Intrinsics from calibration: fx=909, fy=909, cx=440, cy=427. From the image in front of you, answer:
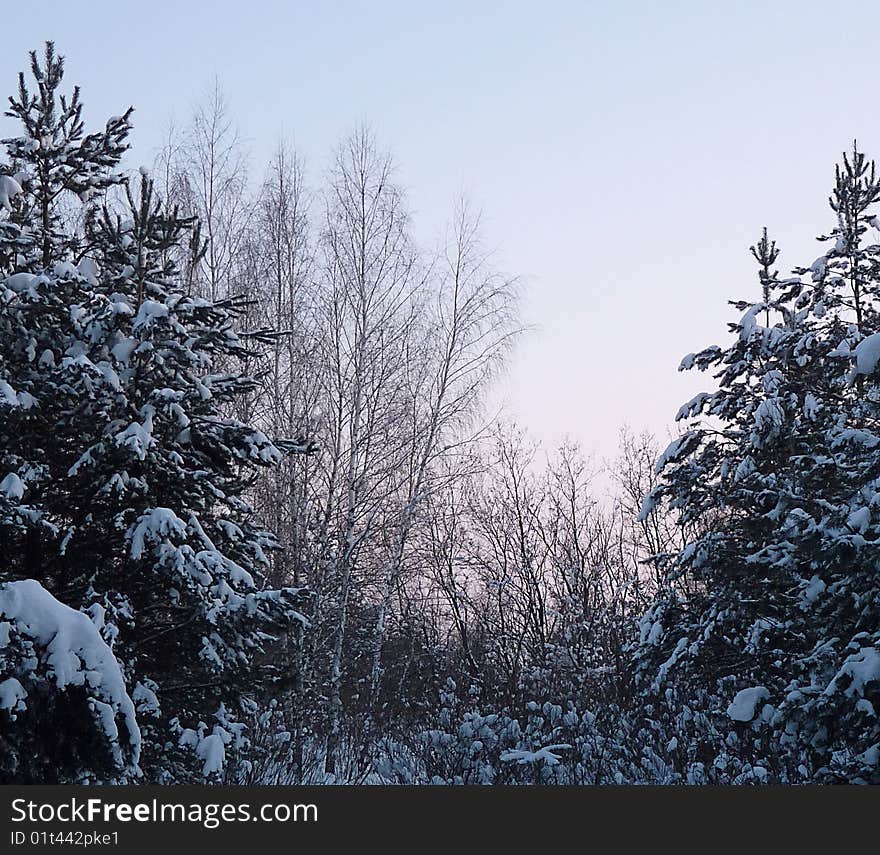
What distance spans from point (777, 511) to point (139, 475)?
5.64 metres

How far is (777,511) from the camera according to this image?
325 inches

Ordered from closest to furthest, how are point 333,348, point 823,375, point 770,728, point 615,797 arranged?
point 615,797 → point 770,728 → point 823,375 → point 333,348

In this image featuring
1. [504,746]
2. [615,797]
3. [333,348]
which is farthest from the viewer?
[333,348]

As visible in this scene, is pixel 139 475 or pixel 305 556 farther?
pixel 305 556

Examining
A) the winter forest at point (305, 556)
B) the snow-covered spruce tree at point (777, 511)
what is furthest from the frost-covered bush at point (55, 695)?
the snow-covered spruce tree at point (777, 511)

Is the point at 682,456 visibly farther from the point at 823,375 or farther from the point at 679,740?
the point at 679,740

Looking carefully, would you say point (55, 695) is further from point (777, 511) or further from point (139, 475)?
point (777, 511)

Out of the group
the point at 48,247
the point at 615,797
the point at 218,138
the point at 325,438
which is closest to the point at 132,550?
the point at 48,247

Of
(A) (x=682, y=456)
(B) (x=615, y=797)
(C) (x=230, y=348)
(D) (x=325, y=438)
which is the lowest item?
(B) (x=615, y=797)

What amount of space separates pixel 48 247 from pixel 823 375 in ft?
25.5

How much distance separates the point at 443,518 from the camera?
20.9 m

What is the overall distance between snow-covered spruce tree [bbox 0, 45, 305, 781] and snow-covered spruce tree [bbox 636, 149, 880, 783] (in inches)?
171

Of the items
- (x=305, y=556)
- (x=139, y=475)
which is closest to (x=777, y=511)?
(x=139, y=475)

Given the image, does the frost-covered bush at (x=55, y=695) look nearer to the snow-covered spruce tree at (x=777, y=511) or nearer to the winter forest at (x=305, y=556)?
the winter forest at (x=305, y=556)
